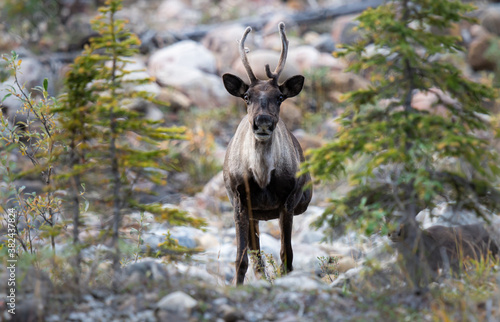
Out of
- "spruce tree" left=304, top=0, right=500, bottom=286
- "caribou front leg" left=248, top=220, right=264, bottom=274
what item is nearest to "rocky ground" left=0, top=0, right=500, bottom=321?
"caribou front leg" left=248, top=220, right=264, bottom=274

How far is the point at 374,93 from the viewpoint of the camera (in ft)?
16.3

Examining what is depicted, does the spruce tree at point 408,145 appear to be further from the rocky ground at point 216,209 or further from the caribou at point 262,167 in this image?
the caribou at point 262,167

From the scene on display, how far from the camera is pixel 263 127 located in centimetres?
620

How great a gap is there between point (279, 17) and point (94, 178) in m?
17.6

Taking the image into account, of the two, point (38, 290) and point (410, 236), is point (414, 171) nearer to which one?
point (410, 236)

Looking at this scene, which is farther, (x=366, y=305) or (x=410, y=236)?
(x=410, y=236)

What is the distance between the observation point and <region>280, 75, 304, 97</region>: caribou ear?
7000 mm

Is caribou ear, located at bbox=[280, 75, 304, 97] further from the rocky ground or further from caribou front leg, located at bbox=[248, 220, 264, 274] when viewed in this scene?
caribou front leg, located at bbox=[248, 220, 264, 274]

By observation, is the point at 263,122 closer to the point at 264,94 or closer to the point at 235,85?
the point at 264,94

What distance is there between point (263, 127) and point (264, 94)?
0.54m

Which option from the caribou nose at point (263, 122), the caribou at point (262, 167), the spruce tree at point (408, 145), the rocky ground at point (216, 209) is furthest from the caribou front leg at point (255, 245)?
the spruce tree at point (408, 145)

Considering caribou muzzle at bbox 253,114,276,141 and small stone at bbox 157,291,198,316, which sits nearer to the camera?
small stone at bbox 157,291,198,316

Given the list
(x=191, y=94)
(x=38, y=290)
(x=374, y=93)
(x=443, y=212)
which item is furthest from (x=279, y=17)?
(x=38, y=290)

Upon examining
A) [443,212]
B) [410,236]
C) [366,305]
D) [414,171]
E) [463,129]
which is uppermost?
[463,129]
